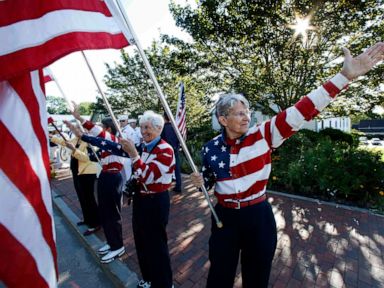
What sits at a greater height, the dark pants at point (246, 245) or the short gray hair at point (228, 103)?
the short gray hair at point (228, 103)

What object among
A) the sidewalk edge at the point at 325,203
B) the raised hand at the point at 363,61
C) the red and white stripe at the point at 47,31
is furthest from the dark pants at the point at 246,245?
the sidewalk edge at the point at 325,203

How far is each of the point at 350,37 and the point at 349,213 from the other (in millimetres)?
5280

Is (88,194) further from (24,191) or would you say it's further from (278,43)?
(278,43)

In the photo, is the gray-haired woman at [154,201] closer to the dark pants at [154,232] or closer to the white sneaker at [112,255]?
the dark pants at [154,232]

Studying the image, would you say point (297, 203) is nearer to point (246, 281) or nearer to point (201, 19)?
point (246, 281)

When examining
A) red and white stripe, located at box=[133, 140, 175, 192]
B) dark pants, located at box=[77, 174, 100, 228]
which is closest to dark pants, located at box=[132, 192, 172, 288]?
red and white stripe, located at box=[133, 140, 175, 192]

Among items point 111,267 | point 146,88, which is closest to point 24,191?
point 111,267

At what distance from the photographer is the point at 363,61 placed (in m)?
1.61

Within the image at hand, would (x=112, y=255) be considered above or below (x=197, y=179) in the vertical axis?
below

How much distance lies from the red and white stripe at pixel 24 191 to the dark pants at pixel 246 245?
1.21 m

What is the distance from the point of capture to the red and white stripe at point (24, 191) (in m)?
1.32

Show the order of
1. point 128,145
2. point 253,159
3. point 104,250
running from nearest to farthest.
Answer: point 253,159 < point 128,145 < point 104,250

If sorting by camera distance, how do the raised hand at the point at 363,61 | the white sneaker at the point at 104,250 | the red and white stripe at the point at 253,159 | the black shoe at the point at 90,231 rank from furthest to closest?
1. the black shoe at the point at 90,231
2. the white sneaker at the point at 104,250
3. the red and white stripe at the point at 253,159
4. the raised hand at the point at 363,61

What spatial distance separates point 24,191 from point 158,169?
138cm
